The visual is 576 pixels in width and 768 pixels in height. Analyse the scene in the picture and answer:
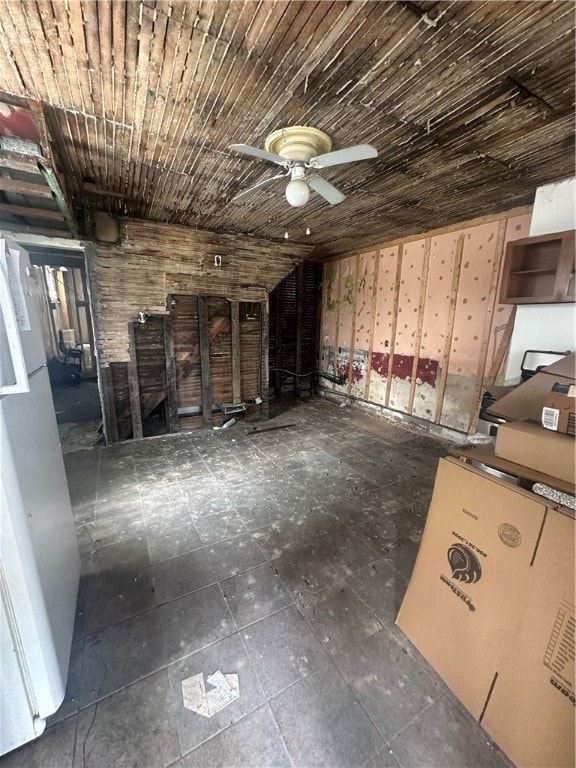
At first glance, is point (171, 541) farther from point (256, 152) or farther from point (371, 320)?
point (371, 320)

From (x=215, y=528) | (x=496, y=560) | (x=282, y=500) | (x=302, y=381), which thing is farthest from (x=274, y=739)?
(x=302, y=381)

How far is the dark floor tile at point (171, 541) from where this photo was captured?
6.71 feet

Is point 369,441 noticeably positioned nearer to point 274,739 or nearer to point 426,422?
point 426,422

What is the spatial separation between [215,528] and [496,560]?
5.98ft

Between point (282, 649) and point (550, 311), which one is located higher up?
point (550, 311)

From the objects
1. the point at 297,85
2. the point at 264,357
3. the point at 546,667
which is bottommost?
the point at 546,667

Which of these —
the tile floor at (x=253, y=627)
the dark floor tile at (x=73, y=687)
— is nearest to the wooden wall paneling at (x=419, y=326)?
the tile floor at (x=253, y=627)

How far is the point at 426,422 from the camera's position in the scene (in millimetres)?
4281

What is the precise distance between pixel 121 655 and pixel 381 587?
140cm

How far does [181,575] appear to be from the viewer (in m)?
1.87

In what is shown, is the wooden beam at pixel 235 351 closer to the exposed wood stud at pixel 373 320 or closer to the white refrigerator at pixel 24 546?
the exposed wood stud at pixel 373 320

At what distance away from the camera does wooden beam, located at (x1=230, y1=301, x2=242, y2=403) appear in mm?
4223

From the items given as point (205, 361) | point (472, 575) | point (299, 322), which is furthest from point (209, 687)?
point (299, 322)

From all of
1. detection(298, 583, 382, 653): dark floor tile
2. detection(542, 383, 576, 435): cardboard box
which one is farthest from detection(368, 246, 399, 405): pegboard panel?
detection(542, 383, 576, 435): cardboard box
